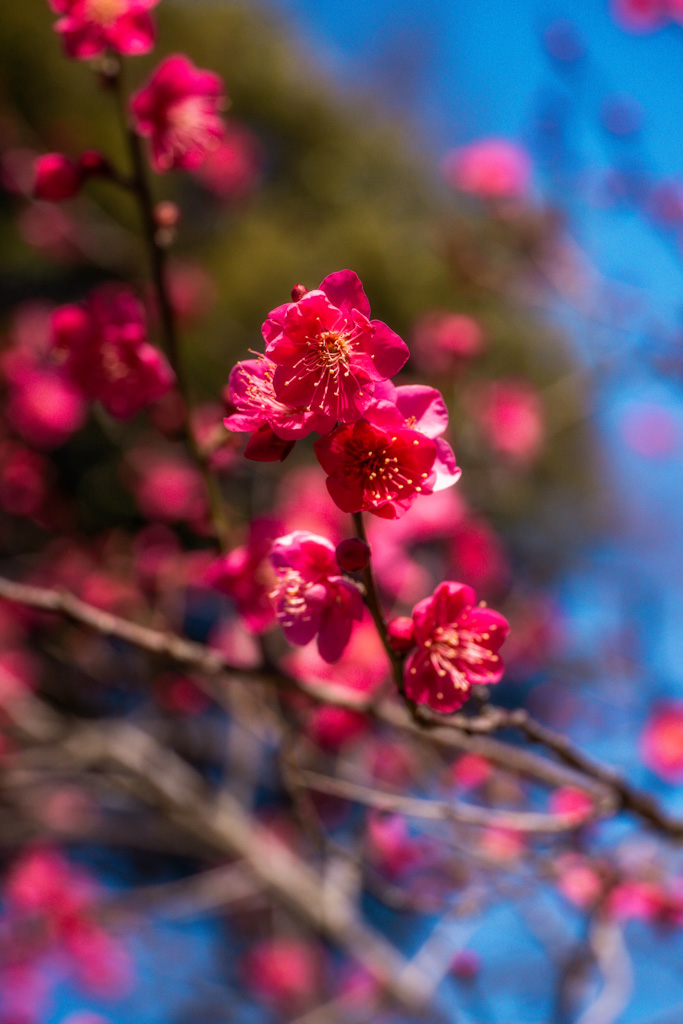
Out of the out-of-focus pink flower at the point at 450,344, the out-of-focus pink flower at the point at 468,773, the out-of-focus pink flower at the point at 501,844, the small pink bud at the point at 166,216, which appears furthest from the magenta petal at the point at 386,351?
the out-of-focus pink flower at the point at 450,344

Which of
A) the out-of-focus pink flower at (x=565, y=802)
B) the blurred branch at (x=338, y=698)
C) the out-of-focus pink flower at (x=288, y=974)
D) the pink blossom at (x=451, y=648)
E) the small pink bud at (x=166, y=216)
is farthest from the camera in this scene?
the out-of-focus pink flower at (x=288, y=974)

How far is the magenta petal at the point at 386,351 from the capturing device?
1.93ft

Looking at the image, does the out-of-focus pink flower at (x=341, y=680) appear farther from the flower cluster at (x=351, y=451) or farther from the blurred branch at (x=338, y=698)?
the flower cluster at (x=351, y=451)

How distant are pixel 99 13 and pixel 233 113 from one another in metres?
5.23

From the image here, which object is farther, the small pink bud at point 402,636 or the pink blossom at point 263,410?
the small pink bud at point 402,636

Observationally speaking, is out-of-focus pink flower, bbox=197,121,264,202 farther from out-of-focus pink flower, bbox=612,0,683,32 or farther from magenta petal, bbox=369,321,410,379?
magenta petal, bbox=369,321,410,379

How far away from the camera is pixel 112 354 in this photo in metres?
1.00

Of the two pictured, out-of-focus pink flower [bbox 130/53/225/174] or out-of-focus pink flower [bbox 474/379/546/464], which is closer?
out-of-focus pink flower [bbox 130/53/225/174]

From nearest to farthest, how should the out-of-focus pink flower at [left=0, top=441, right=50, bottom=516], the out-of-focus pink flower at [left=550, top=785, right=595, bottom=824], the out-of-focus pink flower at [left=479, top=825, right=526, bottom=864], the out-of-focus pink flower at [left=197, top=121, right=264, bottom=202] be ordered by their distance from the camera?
the out-of-focus pink flower at [left=479, top=825, right=526, bottom=864]
the out-of-focus pink flower at [left=550, top=785, right=595, bottom=824]
the out-of-focus pink flower at [left=0, top=441, right=50, bottom=516]
the out-of-focus pink flower at [left=197, top=121, right=264, bottom=202]

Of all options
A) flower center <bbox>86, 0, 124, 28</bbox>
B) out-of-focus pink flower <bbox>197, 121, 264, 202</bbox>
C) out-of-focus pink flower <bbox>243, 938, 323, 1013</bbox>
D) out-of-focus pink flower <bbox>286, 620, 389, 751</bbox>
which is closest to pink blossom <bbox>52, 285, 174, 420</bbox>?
flower center <bbox>86, 0, 124, 28</bbox>

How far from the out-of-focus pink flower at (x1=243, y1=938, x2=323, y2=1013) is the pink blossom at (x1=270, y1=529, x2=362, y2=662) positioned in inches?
118

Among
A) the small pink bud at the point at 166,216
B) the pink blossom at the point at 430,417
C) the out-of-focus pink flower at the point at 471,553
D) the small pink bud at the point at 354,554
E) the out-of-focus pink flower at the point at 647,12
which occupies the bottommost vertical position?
the small pink bud at the point at 354,554

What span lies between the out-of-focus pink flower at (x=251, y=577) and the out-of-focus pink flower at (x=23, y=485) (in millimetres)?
1843

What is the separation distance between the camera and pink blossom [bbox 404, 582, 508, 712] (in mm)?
686
